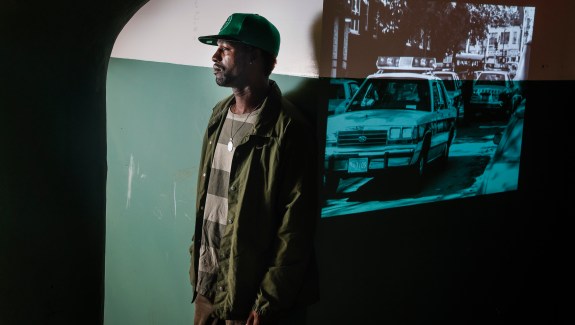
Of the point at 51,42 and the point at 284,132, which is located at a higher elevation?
the point at 51,42

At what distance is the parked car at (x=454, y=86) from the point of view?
3.05m

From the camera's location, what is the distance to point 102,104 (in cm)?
181

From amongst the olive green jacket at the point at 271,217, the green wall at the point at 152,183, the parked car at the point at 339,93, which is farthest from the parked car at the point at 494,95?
the green wall at the point at 152,183

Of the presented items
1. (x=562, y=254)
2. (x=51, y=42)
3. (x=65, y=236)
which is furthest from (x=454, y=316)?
(x=51, y=42)

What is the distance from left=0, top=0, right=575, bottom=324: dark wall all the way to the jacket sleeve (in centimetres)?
34

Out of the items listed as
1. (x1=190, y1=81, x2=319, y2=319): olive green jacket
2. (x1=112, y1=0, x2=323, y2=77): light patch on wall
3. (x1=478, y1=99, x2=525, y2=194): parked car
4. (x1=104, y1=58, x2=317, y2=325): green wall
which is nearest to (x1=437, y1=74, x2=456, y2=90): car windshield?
(x1=478, y1=99, x2=525, y2=194): parked car

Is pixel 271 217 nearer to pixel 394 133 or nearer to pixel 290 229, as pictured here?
pixel 290 229

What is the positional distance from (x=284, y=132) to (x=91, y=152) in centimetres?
82

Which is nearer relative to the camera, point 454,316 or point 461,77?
point 461,77

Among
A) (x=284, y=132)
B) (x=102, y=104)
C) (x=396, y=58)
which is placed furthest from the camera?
(x=396, y=58)

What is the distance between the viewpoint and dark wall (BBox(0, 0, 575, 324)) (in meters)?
1.57

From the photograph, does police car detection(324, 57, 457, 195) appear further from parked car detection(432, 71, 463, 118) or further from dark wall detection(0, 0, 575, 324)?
dark wall detection(0, 0, 575, 324)

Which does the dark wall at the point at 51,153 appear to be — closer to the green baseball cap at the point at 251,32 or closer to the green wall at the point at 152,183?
the green baseball cap at the point at 251,32

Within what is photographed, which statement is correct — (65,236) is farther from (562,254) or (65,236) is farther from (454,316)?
(562,254)
